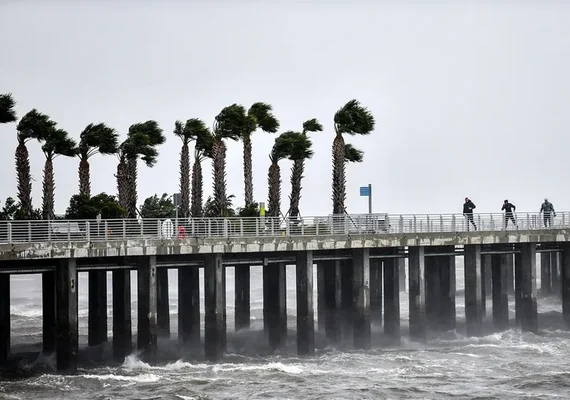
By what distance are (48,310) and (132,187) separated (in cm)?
1535

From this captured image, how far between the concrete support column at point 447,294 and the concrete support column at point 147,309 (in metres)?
20.1

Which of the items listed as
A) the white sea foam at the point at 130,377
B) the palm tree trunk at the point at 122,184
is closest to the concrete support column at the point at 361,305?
the white sea foam at the point at 130,377

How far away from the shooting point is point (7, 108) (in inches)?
2334

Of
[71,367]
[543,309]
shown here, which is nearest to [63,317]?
[71,367]

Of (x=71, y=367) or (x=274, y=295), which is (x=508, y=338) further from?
(x=71, y=367)

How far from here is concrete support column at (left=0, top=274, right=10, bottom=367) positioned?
51.2 metres

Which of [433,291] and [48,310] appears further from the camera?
[433,291]

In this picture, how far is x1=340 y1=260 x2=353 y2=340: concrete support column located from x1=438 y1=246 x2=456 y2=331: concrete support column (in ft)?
19.2

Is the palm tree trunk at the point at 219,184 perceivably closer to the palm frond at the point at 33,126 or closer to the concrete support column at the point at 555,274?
the palm frond at the point at 33,126

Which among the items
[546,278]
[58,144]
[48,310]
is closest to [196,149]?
[58,144]

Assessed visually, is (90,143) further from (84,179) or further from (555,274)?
(555,274)

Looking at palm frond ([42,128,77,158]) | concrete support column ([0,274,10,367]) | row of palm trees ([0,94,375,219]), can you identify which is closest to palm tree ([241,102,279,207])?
row of palm trees ([0,94,375,219])

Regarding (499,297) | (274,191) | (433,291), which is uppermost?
(274,191)

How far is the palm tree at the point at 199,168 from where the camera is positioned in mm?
69438
